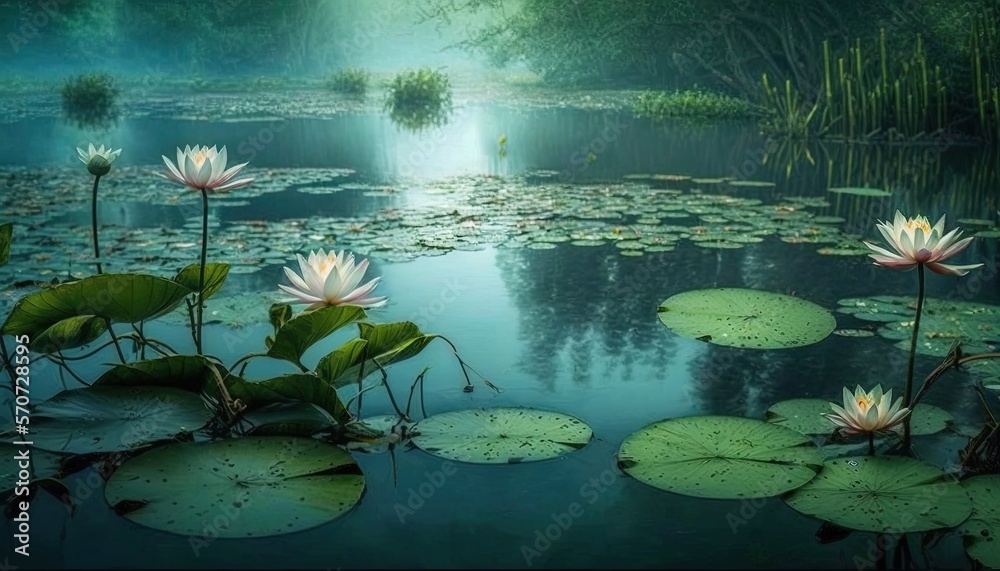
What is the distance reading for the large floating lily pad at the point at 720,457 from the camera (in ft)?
6.20

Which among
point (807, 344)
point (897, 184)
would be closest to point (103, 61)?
point (897, 184)

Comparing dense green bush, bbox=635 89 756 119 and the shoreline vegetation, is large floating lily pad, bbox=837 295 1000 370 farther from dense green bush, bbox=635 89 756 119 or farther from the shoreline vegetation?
dense green bush, bbox=635 89 756 119

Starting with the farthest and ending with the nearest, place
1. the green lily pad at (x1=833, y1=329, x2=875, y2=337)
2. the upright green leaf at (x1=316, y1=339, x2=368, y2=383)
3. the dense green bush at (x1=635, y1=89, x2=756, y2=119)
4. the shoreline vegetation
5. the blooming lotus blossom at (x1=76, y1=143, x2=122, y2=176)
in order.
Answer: the dense green bush at (x1=635, y1=89, x2=756, y2=119) < the shoreline vegetation < the blooming lotus blossom at (x1=76, y1=143, x2=122, y2=176) < the green lily pad at (x1=833, y1=329, x2=875, y2=337) < the upright green leaf at (x1=316, y1=339, x2=368, y2=383)

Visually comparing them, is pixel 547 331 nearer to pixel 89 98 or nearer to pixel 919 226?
pixel 919 226

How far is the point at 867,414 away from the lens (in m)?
1.98

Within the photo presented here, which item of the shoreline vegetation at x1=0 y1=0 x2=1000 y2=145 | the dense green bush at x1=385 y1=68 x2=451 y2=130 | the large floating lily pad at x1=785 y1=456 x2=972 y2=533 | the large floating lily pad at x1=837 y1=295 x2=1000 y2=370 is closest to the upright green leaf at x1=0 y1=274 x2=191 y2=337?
the large floating lily pad at x1=785 y1=456 x2=972 y2=533

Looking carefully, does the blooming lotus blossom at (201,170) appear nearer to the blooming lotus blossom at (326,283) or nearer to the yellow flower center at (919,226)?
the blooming lotus blossom at (326,283)

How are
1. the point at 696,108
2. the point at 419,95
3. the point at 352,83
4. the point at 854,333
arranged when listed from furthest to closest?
the point at 352,83
the point at 419,95
the point at 696,108
the point at 854,333

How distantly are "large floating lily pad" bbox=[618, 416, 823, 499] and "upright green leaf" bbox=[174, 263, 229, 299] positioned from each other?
3.93 ft

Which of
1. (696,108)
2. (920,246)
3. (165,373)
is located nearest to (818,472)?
(920,246)

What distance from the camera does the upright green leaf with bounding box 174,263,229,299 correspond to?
94.2 inches

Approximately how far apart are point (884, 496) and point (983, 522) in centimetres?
18

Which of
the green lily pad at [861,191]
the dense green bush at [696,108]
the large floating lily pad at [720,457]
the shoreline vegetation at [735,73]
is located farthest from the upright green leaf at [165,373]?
the dense green bush at [696,108]

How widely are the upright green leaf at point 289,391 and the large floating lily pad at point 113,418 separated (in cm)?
10
